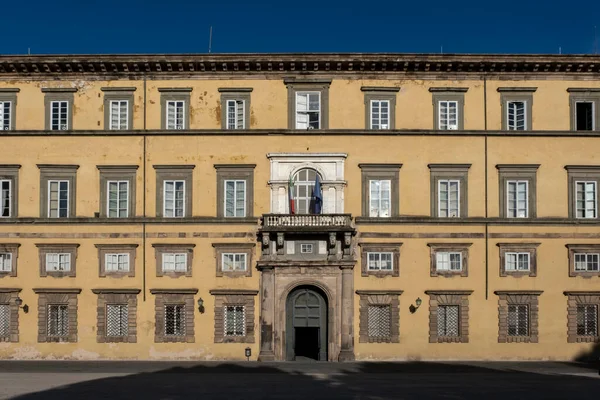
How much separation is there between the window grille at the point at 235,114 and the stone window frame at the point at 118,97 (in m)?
4.91

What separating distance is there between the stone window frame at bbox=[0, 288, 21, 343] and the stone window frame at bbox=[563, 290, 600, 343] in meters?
27.1

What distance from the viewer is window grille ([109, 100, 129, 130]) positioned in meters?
42.1

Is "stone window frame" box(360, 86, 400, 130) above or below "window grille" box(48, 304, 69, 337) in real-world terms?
above

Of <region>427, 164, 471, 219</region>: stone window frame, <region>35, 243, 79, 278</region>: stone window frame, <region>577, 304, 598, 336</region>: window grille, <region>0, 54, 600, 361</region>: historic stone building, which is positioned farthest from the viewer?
<region>427, 164, 471, 219</region>: stone window frame

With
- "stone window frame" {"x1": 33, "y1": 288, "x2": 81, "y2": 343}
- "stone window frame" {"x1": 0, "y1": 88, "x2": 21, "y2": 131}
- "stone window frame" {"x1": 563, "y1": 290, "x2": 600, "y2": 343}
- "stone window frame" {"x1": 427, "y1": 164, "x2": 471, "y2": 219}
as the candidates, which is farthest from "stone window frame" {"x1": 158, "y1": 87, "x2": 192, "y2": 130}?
"stone window frame" {"x1": 563, "y1": 290, "x2": 600, "y2": 343}

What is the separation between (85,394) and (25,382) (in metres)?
4.85

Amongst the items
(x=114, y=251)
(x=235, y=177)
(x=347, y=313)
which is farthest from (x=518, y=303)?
(x=114, y=251)

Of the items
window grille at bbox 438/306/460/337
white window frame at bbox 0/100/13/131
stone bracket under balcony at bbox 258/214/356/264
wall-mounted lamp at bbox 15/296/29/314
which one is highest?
white window frame at bbox 0/100/13/131

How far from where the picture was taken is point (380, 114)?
138 feet

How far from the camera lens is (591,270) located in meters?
41.4

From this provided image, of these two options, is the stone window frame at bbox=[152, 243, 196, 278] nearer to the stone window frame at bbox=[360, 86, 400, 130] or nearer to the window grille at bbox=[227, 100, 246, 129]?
the window grille at bbox=[227, 100, 246, 129]

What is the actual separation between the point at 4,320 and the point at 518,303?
25.5 meters

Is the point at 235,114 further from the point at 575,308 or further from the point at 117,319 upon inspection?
the point at 575,308

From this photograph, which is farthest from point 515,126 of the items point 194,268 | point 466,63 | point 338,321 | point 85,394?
point 85,394
